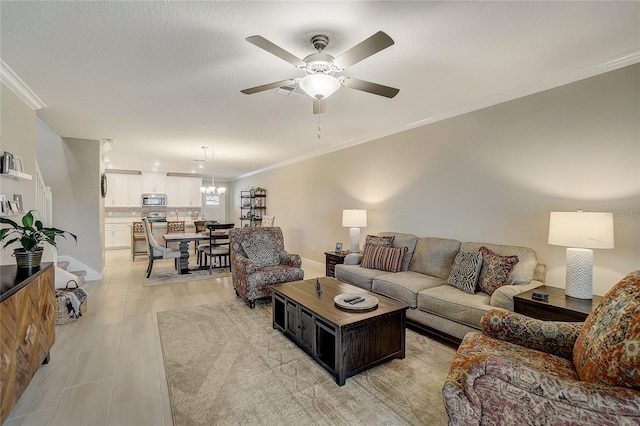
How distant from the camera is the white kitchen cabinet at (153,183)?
9195mm

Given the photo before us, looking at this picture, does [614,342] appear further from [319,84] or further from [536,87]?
[536,87]

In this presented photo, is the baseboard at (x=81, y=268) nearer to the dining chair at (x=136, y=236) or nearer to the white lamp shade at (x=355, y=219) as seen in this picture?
the dining chair at (x=136, y=236)

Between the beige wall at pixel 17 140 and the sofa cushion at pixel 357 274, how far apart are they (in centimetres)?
345

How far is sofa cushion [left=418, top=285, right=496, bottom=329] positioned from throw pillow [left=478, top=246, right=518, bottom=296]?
10 centimetres

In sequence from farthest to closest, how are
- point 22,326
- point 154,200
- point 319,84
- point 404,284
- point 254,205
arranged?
point 154,200, point 254,205, point 404,284, point 319,84, point 22,326

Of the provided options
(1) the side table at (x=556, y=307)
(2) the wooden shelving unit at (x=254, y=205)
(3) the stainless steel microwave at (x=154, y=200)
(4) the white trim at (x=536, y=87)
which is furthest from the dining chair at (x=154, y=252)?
(1) the side table at (x=556, y=307)

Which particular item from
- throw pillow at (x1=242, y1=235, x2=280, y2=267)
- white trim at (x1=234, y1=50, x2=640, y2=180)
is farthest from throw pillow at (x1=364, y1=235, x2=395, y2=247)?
white trim at (x1=234, y1=50, x2=640, y2=180)

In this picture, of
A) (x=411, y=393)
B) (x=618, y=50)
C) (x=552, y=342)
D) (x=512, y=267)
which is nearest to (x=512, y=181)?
(x=512, y=267)

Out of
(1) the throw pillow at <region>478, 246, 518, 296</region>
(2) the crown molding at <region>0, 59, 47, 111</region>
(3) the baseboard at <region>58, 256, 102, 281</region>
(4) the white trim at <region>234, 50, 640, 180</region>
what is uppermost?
(4) the white trim at <region>234, 50, 640, 180</region>

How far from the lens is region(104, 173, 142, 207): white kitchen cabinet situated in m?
8.75

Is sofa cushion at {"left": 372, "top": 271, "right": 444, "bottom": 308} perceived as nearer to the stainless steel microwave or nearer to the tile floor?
the tile floor

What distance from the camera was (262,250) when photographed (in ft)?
13.5

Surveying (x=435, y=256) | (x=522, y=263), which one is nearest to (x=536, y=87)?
(x=522, y=263)

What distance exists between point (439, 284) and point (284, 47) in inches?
108
